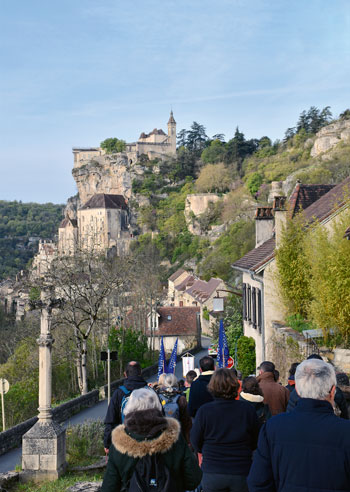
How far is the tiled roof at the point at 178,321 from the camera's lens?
46.5 m

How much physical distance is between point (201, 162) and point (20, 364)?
82734 millimetres

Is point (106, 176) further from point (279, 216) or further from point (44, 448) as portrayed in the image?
point (44, 448)

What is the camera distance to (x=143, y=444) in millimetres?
3449

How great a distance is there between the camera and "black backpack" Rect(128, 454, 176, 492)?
346 centimetres

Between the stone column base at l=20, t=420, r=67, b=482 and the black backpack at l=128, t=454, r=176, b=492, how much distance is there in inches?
237

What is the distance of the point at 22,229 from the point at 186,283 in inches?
3710

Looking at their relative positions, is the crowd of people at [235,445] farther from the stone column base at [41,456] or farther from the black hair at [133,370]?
the stone column base at [41,456]

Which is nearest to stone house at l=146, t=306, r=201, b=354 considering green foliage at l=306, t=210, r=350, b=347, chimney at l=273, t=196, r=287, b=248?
chimney at l=273, t=196, r=287, b=248

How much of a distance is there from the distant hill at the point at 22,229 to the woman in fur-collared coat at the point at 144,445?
317 feet

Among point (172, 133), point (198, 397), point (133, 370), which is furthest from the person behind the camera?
point (172, 133)

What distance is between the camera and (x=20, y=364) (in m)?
29.4

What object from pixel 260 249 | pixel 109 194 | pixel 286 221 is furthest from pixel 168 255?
pixel 286 221

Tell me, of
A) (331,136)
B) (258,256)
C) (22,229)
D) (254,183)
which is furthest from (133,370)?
(22,229)

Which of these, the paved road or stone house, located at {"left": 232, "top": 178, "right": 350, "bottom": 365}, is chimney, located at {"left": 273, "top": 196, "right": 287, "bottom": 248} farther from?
the paved road
